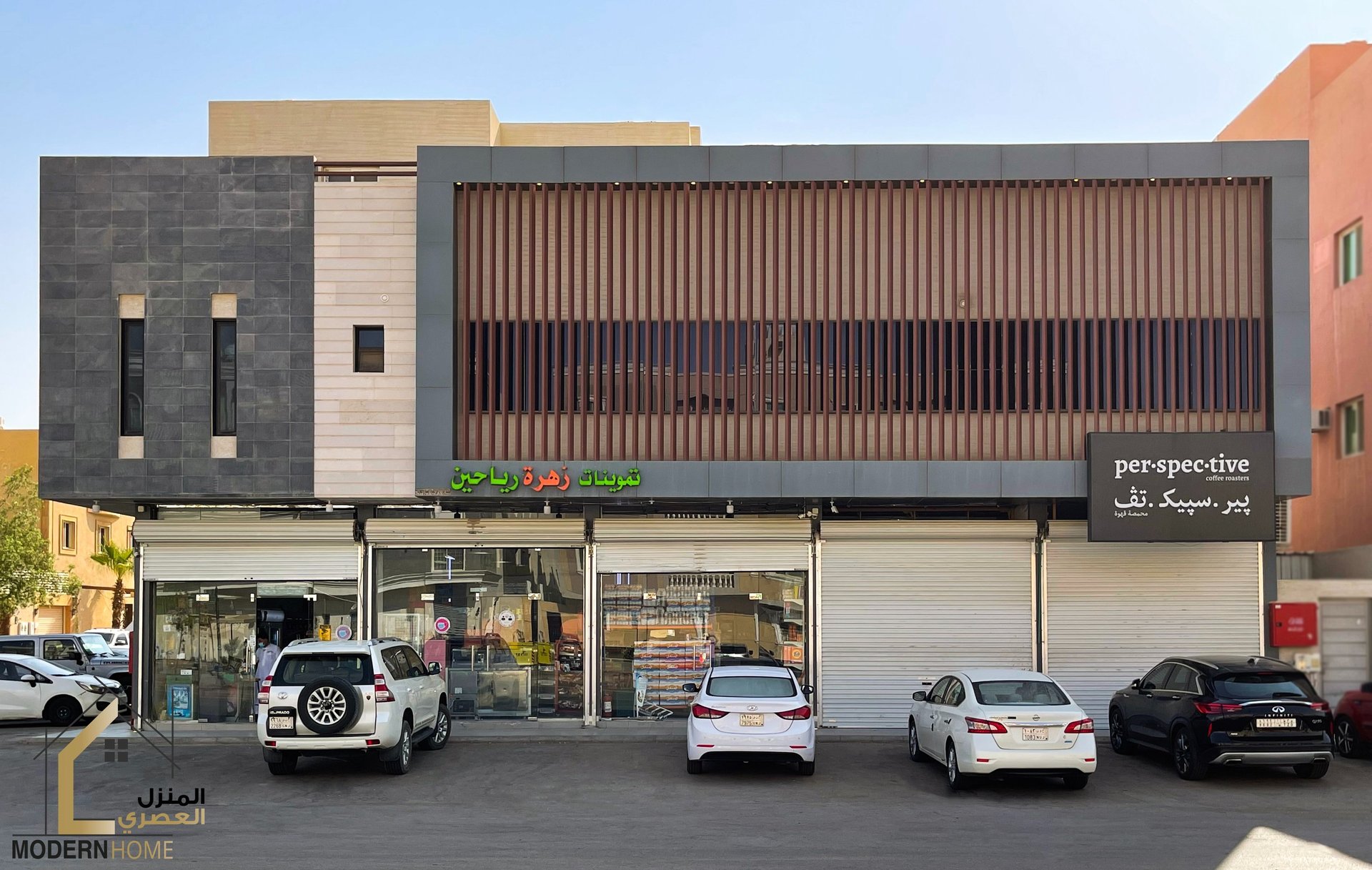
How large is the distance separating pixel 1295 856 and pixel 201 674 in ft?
60.7

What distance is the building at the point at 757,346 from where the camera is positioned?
2125 cm

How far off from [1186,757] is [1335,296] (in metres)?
16.4

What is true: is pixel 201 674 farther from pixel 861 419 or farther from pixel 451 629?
pixel 861 419

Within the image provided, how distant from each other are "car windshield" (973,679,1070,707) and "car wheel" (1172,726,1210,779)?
7.03ft

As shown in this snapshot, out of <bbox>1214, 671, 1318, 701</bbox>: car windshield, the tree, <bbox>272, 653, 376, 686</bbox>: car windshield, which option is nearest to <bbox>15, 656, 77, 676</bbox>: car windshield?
<bbox>272, 653, 376, 686</bbox>: car windshield

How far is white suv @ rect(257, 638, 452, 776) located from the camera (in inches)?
626

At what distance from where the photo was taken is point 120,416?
21594mm

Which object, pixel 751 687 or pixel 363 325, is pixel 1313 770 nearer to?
pixel 751 687

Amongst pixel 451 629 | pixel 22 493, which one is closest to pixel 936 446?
pixel 451 629

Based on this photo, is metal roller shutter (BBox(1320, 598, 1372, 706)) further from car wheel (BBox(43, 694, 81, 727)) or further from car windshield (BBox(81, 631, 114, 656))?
car windshield (BBox(81, 631, 114, 656))

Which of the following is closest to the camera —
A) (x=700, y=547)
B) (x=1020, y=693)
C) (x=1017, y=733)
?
(x=1017, y=733)

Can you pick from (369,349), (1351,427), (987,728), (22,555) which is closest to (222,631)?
(369,349)

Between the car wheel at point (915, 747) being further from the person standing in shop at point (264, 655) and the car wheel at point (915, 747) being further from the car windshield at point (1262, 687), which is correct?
the person standing in shop at point (264, 655)

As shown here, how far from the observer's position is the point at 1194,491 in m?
20.5
